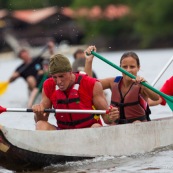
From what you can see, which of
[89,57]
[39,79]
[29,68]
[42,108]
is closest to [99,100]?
[42,108]

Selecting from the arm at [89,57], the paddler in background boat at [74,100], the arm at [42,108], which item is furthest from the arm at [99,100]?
the arm at [89,57]

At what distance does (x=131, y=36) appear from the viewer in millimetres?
75625

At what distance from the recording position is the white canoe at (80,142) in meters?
8.91

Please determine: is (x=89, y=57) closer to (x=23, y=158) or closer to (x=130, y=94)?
(x=130, y=94)

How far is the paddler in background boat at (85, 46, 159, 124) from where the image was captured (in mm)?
10180

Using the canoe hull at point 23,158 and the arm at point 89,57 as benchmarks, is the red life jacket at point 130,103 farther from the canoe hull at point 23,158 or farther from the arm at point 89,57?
the canoe hull at point 23,158

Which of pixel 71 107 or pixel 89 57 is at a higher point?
pixel 89 57

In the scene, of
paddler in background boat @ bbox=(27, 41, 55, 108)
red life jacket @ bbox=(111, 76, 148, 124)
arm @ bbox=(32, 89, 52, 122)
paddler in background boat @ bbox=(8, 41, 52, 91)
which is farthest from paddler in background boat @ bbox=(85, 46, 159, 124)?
paddler in background boat @ bbox=(8, 41, 52, 91)

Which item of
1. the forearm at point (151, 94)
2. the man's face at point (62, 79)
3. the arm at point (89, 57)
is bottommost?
the forearm at point (151, 94)

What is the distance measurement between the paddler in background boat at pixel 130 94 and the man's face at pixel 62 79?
941mm

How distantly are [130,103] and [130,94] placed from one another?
0.12 metres

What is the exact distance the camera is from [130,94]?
10.2m

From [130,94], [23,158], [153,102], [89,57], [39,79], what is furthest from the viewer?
[39,79]

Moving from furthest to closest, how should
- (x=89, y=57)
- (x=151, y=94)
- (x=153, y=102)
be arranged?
(x=153, y=102) → (x=89, y=57) → (x=151, y=94)
